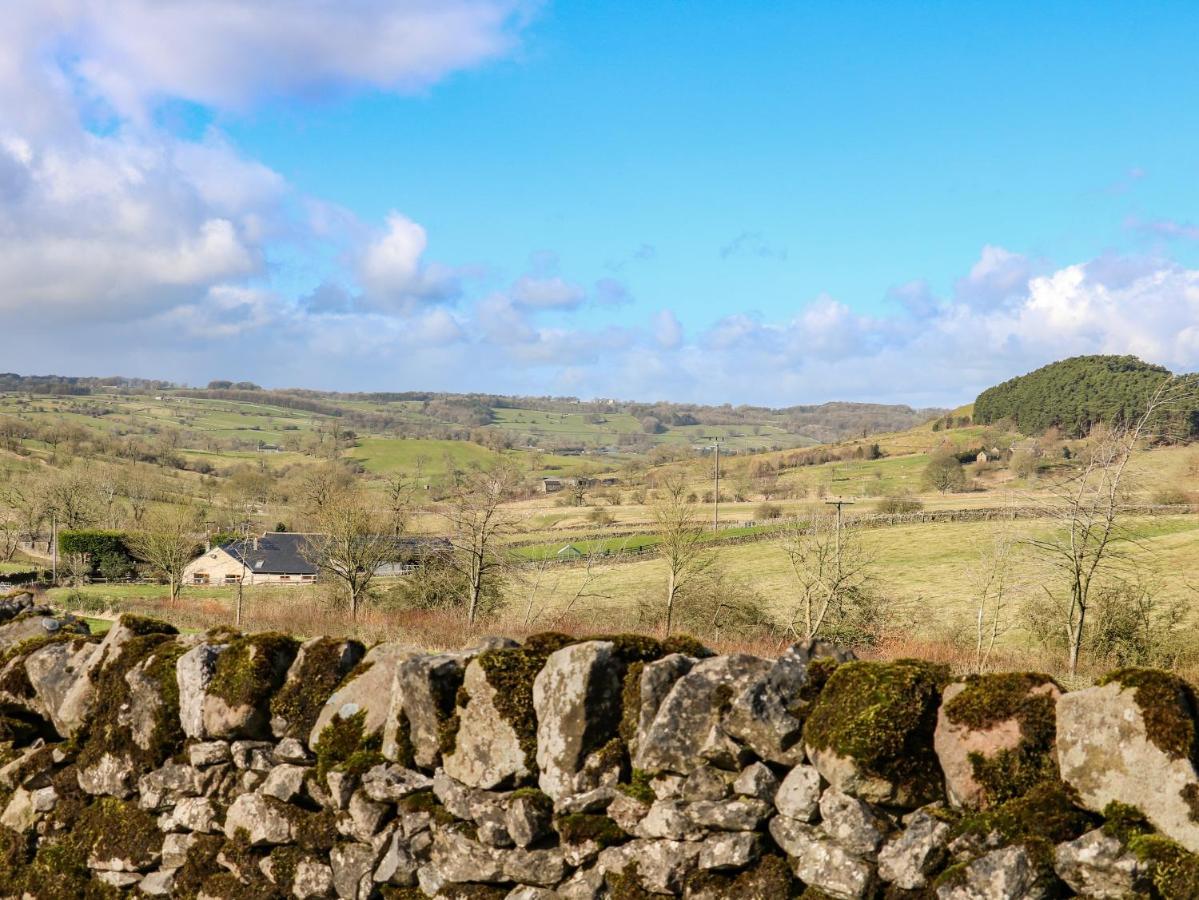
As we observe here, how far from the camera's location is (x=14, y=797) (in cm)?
923

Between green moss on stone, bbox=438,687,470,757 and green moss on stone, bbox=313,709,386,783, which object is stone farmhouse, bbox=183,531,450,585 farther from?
green moss on stone, bbox=438,687,470,757

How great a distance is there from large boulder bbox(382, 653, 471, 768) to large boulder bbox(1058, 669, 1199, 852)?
4216 mm

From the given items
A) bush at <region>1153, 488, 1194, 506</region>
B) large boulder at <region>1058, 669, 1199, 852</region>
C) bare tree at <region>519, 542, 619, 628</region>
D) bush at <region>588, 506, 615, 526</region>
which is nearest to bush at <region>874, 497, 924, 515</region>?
bush at <region>1153, 488, 1194, 506</region>

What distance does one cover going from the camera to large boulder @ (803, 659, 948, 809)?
561 cm

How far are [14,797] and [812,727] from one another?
803cm

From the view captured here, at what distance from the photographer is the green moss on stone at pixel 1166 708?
494 centimetres

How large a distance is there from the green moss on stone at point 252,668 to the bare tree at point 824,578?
71.0ft

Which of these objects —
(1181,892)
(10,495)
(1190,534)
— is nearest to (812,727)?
(1181,892)

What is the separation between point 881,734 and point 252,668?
5267 millimetres

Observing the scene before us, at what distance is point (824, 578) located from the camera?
3028 cm

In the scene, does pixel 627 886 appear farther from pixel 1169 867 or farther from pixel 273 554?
pixel 273 554

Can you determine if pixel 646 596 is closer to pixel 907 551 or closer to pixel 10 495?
pixel 907 551

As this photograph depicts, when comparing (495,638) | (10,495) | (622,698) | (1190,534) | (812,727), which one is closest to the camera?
(812,727)

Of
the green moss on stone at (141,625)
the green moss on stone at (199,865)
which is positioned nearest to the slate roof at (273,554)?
the green moss on stone at (141,625)
